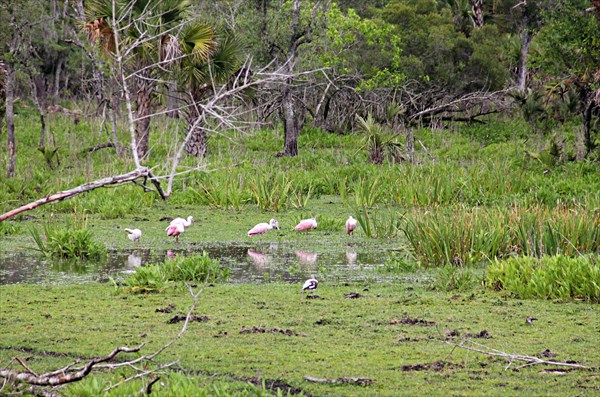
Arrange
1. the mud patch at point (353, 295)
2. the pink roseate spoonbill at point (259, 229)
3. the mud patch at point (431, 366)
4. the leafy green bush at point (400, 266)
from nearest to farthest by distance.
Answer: the mud patch at point (431, 366) → the mud patch at point (353, 295) → the leafy green bush at point (400, 266) → the pink roseate spoonbill at point (259, 229)

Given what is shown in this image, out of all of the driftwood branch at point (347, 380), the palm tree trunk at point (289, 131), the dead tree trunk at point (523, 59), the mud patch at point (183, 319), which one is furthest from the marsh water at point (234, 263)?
the dead tree trunk at point (523, 59)

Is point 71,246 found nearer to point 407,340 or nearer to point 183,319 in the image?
point 183,319

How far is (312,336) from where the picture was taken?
7.27 m

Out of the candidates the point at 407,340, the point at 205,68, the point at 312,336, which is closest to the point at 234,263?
the point at 312,336

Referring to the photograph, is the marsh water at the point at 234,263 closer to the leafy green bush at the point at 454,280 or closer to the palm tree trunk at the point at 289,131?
the leafy green bush at the point at 454,280

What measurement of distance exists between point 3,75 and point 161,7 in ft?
12.7

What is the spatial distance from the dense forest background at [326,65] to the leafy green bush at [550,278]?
10.1 m

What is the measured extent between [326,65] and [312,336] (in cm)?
2017

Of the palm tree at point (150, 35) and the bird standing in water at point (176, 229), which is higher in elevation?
the palm tree at point (150, 35)

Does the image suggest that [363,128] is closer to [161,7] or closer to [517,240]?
[161,7]

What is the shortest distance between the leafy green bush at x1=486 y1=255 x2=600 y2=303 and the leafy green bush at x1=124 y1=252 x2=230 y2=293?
→ 117 inches

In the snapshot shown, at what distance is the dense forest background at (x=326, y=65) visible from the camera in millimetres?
21094

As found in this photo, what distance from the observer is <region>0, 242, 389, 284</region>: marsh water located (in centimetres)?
1070

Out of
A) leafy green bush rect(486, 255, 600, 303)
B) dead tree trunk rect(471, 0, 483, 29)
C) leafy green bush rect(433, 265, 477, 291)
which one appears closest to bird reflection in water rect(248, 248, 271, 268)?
leafy green bush rect(433, 265, 477, 291)
